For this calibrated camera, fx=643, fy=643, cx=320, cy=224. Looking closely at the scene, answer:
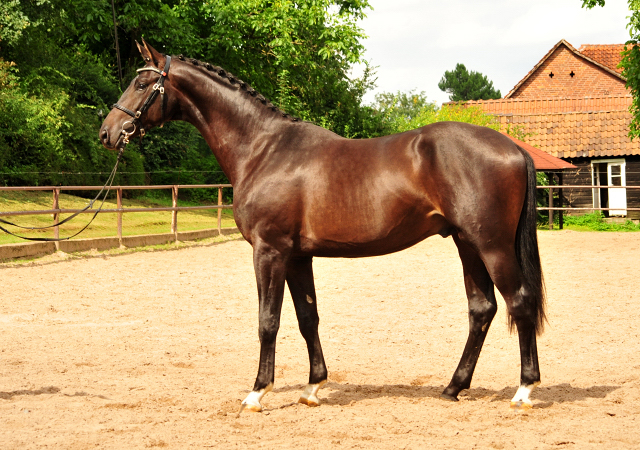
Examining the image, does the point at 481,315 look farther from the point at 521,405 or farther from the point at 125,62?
the point at 125,62

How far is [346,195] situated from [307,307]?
35.5 inches

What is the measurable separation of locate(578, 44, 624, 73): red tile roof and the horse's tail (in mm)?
35873

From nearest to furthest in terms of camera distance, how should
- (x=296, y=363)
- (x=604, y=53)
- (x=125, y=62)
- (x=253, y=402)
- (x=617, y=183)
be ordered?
(x=253, y=402) → (x=296, y=363) → (x=125, y=62) → (x=617, y=183) → (x=604, y=53)

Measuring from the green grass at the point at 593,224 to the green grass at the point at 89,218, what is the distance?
11.5 metres

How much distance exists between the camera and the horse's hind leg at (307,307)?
14.8 feet

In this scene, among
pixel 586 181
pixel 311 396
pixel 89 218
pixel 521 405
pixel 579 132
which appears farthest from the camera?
pixel 579 132

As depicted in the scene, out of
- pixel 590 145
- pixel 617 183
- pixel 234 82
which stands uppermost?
pixel 590 145

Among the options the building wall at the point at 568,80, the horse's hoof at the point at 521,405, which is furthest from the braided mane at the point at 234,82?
the building wall at the point at 568,80

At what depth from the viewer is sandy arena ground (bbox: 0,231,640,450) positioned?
364 cm

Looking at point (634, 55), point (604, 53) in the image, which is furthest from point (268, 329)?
point (604, 53)

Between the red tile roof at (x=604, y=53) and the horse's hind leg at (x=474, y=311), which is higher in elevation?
the red tile roof at (x=604, y=53)

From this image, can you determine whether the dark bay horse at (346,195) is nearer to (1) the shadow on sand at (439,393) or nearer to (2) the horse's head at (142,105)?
(2) the horse's head at (142,105)

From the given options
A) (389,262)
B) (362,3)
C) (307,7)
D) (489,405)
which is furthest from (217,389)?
(362,3)

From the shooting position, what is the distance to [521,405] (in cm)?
406
